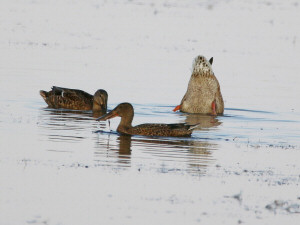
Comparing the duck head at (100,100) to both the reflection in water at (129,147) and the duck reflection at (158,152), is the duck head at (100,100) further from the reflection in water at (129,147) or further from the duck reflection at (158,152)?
the duck reflection at (158,152)

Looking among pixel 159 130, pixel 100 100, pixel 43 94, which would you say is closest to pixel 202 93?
pixel 100 100

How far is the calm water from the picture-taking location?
1007 centimetres

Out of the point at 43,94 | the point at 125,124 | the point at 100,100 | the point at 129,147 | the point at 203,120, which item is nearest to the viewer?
the point at 129,147

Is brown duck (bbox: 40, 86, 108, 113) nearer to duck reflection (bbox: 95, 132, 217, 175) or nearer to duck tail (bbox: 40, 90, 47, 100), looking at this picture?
duck tail (bbox: 40, 90, 47, 100)

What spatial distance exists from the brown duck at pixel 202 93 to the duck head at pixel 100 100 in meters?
1.68

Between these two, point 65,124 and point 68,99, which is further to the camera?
point 68,99

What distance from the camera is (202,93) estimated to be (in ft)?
63.9

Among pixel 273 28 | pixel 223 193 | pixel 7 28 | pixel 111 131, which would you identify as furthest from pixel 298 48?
pixel 223 193

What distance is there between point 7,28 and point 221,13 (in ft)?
53.1

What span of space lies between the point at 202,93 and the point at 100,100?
7.73 ft

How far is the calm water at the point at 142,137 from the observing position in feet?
33.0

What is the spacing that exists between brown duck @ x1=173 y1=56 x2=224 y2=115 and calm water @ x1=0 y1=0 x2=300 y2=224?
0.39 meters

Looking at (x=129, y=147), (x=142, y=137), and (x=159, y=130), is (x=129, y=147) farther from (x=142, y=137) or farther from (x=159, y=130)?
(x=159, y=130)

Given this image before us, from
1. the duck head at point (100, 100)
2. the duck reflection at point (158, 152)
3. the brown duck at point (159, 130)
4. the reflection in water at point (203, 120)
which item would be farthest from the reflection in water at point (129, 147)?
the duck head at point (100, 100)
